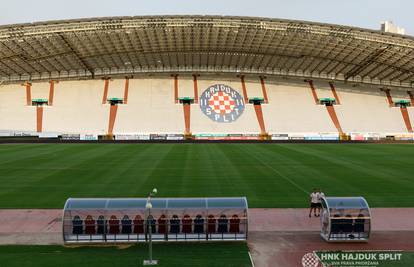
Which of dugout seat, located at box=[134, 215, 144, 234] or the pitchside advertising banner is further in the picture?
dugout seat, located at box=[134, 215, 144, 234]

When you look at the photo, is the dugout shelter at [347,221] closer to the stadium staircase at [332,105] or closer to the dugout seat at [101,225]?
the dugout seat at [101,225]

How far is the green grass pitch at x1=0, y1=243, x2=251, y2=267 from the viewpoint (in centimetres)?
1193

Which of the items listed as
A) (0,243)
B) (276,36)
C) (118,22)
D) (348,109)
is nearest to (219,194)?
(0,243)

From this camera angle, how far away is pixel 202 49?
6606cm

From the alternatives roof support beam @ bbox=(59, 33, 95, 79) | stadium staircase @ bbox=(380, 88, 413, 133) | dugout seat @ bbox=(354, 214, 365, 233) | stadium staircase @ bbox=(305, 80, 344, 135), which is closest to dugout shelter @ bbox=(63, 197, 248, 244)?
dugout seat @ bbox=(354, 214, 365, 233)

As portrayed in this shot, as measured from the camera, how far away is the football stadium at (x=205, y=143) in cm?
1402

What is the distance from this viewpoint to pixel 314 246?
13695 millimetres

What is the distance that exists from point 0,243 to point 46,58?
57495mm

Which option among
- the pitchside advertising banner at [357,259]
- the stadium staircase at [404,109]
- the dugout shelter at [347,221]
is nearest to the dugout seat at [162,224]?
the pitchside advertising banner at [357,259]

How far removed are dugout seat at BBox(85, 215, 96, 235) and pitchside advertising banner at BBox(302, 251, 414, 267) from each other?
24.4ft

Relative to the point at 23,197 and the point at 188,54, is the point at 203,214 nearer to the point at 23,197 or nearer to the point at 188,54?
the point at 23,197

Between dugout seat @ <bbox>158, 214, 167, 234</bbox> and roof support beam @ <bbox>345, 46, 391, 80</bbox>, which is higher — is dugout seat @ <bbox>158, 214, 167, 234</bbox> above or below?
below

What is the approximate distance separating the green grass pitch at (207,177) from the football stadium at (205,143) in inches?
7.0

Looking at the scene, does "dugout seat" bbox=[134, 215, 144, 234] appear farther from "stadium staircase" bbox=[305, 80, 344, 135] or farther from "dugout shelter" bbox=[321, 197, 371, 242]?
"stadium staircase" bbox=[305, 80, 344, 135]
